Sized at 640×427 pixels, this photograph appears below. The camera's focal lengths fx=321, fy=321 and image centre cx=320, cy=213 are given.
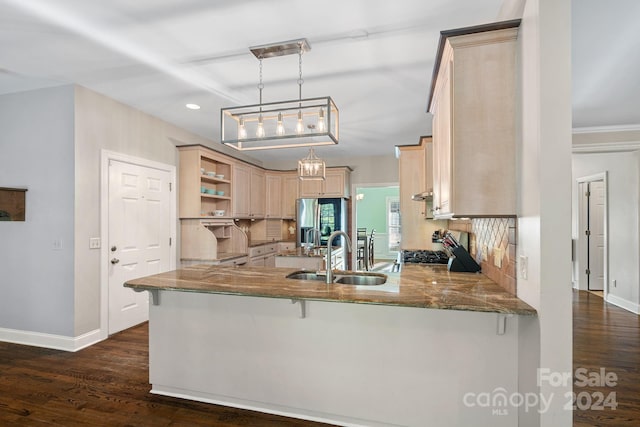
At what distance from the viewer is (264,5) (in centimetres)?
197

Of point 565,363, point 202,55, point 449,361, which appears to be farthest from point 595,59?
point 202,55

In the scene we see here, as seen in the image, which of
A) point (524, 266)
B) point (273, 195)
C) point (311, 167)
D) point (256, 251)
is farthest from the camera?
point (273, 195)

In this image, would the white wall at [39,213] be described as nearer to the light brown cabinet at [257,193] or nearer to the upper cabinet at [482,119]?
the light brown cabinet at [257,193]

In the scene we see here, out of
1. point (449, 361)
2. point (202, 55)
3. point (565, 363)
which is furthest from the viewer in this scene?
point (202, 55)

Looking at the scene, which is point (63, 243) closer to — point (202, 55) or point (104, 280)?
point (104, 280)

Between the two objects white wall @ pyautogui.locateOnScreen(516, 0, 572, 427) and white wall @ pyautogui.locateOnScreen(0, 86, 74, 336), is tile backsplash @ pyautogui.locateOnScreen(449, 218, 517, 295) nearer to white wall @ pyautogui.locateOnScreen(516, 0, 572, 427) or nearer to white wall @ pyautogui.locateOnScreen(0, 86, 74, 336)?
white wall @ pyautogui.locateOnScreen(516, 0, 572, 427)

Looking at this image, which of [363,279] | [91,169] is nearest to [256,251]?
Result: [91,169]

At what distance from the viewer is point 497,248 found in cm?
217

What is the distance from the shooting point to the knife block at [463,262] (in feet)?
8.54

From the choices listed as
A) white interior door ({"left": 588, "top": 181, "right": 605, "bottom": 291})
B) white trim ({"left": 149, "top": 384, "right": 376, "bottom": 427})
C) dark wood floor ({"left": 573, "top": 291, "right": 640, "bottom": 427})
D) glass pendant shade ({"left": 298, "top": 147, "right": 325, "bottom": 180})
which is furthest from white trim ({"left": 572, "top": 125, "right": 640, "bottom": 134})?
white trim ({"left": 149, "top": 384, "right": 376, "bottom": 427})

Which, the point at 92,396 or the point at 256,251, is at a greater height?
the point at 256,251

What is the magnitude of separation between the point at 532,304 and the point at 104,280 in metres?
3.84

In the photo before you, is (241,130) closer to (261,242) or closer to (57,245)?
(57,245)

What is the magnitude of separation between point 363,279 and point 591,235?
5547 millimetres
